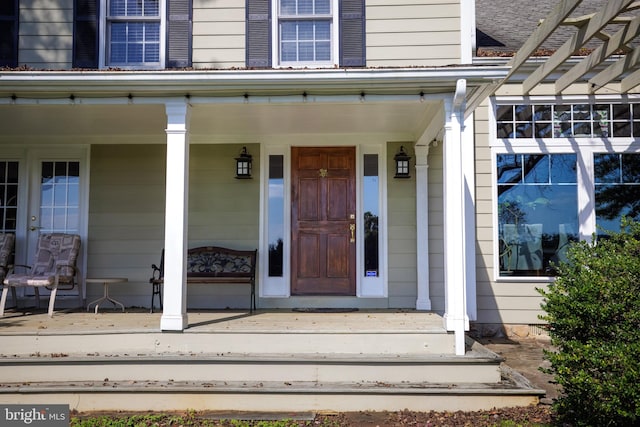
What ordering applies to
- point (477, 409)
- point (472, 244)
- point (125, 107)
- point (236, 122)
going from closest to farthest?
point (477, 409), point (125, 107), point (236, 122), point (472, 244)

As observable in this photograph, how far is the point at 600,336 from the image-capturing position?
3137 mm

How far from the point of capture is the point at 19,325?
15.3 ft

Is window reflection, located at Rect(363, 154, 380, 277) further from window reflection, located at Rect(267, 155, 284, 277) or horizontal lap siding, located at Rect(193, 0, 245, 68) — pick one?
horizontal lap siding, located at Rect(193, 0, 245, 68)

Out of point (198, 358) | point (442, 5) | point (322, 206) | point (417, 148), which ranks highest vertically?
point (442, 5)

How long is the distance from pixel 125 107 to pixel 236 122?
46.2 inches

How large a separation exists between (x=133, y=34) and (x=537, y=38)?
4.47 metres

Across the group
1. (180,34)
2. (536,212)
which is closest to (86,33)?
(180,34)

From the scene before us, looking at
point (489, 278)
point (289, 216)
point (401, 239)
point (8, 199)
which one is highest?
point (8, 199)

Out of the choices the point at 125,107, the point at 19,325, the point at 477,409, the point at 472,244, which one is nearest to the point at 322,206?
the point at 472,244

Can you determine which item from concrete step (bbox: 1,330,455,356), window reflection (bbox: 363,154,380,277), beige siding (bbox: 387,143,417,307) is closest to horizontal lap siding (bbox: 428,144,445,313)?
beige siding (bbox: 387,143,417,307)

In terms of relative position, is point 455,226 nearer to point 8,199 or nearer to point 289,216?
point 289,216

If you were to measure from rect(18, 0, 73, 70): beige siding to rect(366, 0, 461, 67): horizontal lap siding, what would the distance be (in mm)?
3564

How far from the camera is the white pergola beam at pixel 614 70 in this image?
484 cm

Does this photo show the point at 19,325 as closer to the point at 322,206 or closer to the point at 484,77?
the point at 322,206
